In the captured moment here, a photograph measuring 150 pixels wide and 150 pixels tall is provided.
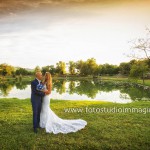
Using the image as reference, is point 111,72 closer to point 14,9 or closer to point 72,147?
point 14,9

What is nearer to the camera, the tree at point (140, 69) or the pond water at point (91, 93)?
the pond water at point (91, 93)

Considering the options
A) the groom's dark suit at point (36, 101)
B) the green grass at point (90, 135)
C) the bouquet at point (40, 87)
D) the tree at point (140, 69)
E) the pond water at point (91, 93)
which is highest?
the tree at point (140, 69)

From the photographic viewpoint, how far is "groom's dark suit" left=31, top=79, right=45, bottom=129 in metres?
8.57

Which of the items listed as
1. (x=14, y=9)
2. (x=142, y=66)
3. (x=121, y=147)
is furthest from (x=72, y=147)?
(x=142, y=66)

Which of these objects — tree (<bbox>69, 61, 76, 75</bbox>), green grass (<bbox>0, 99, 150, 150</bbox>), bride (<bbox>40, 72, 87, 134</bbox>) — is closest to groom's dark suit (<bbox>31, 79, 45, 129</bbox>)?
bride (<bbox>40, 72, 87, 134</bbox>)

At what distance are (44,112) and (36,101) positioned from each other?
0.58m

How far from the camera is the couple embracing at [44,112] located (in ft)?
28.2

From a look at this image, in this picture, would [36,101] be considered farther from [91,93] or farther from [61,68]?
[61,68]

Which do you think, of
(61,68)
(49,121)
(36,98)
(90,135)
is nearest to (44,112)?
(49,121)

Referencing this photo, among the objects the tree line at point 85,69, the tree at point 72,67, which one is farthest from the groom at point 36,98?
the tree at point 72,67

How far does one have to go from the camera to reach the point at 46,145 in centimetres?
725

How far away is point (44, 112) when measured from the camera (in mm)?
8945

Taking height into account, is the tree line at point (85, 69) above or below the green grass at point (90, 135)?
above

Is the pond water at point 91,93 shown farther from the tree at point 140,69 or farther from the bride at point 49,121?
the bride at point 49,121
